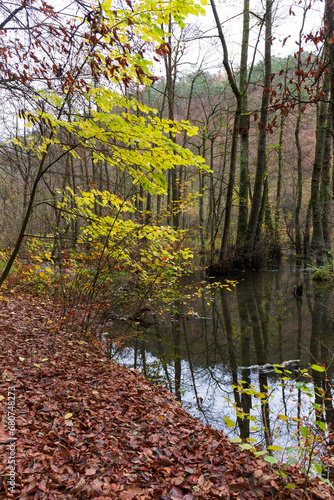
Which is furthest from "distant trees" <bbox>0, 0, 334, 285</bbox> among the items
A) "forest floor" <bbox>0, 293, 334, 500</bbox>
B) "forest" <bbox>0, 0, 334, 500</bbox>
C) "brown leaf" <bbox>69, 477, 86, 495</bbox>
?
"brown leaf" <bbox>69, 477, 86, 495</bbox>

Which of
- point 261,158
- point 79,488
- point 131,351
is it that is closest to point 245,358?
point 131,351

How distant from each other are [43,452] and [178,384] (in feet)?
8.51

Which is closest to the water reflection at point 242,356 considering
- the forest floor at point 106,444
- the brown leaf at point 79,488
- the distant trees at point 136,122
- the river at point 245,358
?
the river at point 245,358

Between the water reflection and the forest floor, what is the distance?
425mm

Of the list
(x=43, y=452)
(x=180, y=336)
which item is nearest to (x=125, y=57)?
(x=43, y=452)

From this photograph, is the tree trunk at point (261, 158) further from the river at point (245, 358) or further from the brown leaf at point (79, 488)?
the brown leaf at point (79, 488)

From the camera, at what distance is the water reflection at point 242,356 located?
11.7 feet

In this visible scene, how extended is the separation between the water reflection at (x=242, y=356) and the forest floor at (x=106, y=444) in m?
0.43

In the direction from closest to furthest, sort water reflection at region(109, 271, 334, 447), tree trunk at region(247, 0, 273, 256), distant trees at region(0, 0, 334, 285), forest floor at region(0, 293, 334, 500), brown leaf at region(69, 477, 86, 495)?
brown leaf at region(69, 477, 86, 495)
forest floor at region(0, 293, 334, 500)
distant trees at region(0, 0, 334, 285)
water reflection at region(109, 271, 334, 447)
tree trunk at region(247, 0, 273, 256)

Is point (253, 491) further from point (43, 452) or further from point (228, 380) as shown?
point (228, 380)

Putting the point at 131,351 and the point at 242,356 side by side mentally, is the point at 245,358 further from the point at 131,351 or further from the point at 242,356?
the point at 131,351

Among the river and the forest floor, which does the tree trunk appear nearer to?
the river

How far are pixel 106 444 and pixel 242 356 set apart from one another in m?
3.40

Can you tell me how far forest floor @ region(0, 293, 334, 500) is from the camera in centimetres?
204
